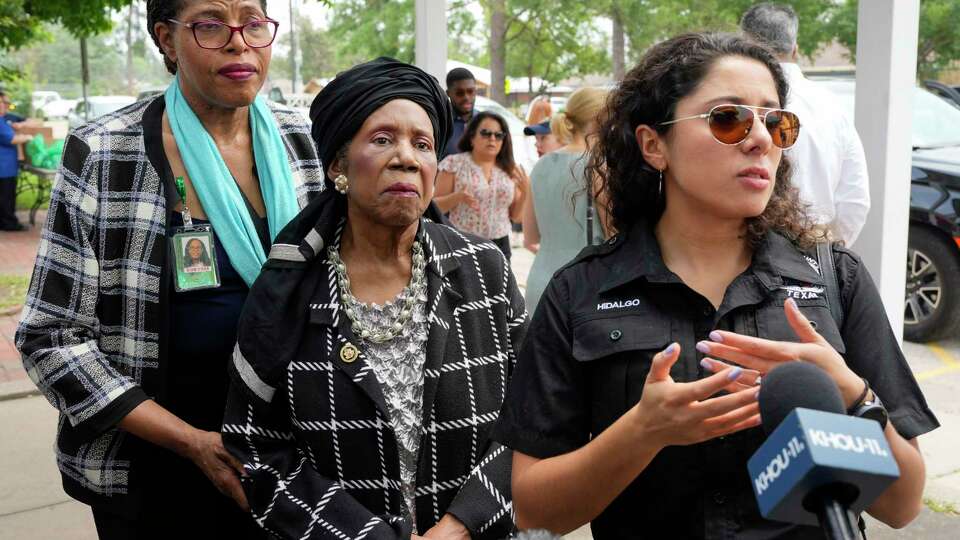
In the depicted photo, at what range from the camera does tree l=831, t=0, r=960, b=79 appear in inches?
890

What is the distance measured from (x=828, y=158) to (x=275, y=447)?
2911 millimetres

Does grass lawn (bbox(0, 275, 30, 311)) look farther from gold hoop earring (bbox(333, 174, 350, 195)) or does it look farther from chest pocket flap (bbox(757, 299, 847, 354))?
chest pocket flap (bbox(757, 299, 847, 354))

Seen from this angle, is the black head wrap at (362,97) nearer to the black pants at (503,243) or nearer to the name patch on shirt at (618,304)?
the name patch on shirt at (618,304)

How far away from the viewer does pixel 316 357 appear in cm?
221

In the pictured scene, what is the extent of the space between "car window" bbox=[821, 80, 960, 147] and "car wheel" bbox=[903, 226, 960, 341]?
1145 mm

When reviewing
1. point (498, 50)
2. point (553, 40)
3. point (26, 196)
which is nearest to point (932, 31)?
point (553, 40)

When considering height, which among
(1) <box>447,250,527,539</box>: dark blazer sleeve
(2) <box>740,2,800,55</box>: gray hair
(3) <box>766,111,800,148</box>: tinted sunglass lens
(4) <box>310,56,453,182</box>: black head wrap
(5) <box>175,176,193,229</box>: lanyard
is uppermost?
(2) <box>740,2,800,55</box>: gray hair

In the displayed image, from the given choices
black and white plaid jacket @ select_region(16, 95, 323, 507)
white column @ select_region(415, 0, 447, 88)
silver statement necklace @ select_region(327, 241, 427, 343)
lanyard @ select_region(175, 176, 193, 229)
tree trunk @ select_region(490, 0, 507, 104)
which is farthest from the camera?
tree trunk @ select_region(490, 0, 507, 104)

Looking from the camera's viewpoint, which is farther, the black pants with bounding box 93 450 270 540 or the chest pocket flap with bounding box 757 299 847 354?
the black pants with bounding box 93 450 270 540

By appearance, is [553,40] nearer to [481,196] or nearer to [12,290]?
[12,290]

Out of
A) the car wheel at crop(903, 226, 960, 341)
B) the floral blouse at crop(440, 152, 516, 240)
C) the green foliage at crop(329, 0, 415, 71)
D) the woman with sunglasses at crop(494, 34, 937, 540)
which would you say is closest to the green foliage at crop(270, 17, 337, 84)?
the green foliage at crop(329, 0, 415, 71)

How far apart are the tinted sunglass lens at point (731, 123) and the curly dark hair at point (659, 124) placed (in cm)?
10

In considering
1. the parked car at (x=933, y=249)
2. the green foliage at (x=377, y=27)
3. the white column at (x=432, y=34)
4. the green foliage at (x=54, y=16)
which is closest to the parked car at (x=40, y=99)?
the green foliage at (x=377, y=27)

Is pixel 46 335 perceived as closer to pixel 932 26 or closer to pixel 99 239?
pixel 99 239
